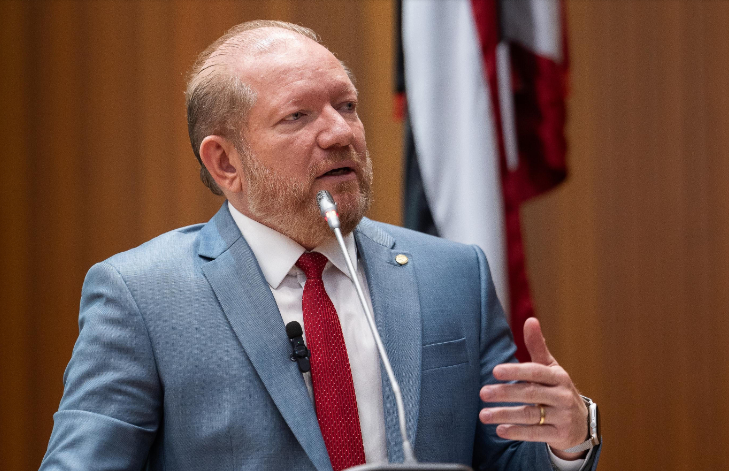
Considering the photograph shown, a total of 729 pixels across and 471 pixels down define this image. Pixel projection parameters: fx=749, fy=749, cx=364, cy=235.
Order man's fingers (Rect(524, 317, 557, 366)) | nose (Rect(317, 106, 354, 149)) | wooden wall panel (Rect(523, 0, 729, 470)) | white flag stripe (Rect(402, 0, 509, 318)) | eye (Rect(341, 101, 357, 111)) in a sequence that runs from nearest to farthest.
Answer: man's fingers (Rect(524, 317, 557, 366))
nose (Rect(317, 106, 354, 149))
eye (Rect(341, 101, 357, 111))
white flag stripe (Rect(402, 0, 509, 318))
wooden wall panel (Rect(523, 0, 729, 470))

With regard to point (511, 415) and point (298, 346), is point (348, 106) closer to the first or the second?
point (298, 346)

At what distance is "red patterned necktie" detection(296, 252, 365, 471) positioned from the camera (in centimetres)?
158

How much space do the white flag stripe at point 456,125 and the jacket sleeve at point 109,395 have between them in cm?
123

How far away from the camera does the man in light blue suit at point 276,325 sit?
4.98 ft

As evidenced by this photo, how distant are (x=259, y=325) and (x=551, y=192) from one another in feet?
4.70

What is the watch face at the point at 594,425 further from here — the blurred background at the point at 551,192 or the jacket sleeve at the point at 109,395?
the blurred background at the point at 551,192

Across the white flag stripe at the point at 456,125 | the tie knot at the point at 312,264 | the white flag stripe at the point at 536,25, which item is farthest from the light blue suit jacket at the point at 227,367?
the white flag stripe at the point at 536,25

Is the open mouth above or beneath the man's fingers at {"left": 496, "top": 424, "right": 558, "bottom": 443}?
above

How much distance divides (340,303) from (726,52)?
1.84 m

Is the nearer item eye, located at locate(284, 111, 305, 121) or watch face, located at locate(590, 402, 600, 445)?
watch face, located at locate(590, 402, 600, 445)

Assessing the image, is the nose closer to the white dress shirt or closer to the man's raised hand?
the white dress shirt

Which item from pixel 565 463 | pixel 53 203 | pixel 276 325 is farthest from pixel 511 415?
pixel 53 203

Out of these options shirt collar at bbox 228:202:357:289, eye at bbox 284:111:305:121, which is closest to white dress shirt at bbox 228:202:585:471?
shirt collar at bbox 228:202:357:289

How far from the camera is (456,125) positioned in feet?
8.32
